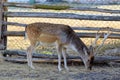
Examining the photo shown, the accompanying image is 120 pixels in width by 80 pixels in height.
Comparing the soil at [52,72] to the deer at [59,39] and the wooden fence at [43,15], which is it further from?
the wooden fence at [43,15]

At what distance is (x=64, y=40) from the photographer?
29.0ft

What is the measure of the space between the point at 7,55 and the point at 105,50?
269 cm

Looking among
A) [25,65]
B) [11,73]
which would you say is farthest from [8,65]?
[11,73]

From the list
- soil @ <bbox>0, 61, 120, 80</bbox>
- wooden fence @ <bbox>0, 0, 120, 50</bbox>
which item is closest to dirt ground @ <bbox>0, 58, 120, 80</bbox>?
soil @ <bbox>0, 61, 120, 80</bbox>

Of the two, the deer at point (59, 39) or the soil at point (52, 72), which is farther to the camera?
the deer at point (59, 39)

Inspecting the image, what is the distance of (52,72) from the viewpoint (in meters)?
8.58

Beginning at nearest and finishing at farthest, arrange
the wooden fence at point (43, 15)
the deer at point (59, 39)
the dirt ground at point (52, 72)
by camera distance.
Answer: the dirt ground at point (52, 72) → the deer at point (59, 39) → the wooden fence at point (43, 15)

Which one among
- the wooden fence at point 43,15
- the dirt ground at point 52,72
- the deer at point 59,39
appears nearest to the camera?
the dirt ground at point 52,72

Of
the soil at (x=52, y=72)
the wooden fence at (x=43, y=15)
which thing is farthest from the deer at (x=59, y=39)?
the wooden fence at (x=43, y=15)

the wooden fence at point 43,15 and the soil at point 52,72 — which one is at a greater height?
the wooden fence at point 43,15

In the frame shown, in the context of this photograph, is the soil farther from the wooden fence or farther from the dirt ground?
the wooden fence

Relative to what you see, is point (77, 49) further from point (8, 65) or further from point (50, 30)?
point (8, 65)

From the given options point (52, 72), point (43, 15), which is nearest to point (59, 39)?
point (52, 72)

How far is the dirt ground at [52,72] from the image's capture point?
804cm
